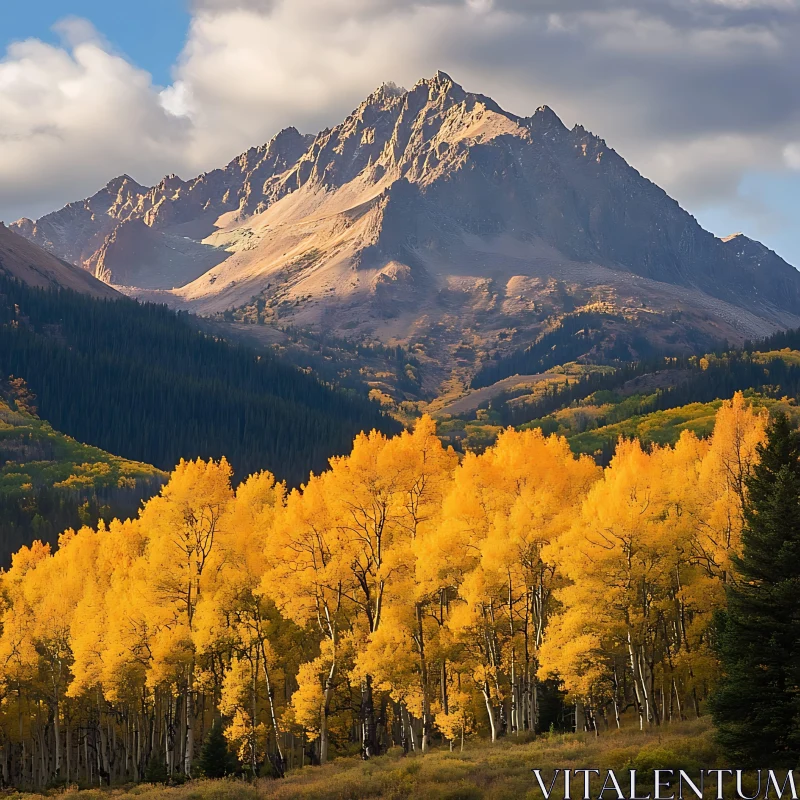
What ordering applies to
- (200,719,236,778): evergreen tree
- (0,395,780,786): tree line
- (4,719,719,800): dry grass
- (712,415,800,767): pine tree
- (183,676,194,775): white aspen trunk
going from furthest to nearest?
(183,676,194,775): white aspen trunk → (200,719,236,778): evergreen tree → (0,395,780,786): tree line → (4,719,719,800): dry grass → (712,415,800,767): pine tree

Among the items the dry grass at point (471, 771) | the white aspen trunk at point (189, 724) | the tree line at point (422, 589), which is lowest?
the dry grass at point (471, 771)

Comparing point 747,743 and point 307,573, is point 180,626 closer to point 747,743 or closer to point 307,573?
point 307,573

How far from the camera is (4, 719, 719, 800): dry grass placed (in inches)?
1645

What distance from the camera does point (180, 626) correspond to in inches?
2100

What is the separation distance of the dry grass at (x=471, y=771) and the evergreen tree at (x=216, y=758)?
7.71 ft

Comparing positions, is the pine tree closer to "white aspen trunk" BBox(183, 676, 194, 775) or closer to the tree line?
the tree line

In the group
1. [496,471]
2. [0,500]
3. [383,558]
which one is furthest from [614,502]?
[0,500]

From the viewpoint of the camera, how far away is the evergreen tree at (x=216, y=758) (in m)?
52.1

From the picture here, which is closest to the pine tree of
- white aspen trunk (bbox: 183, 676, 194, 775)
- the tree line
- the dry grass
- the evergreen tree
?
the dry grass

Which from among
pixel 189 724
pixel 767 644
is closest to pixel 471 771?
pixel 767 644

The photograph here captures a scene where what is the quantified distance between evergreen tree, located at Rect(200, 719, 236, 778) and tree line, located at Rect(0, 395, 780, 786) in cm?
35

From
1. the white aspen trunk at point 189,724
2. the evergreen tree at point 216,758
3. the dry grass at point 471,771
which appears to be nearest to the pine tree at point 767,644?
the dry grass at point 471,771

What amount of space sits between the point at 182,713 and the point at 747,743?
37.0 meters

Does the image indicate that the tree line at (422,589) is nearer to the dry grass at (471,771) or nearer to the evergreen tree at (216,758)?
the evergreen tree at (216,758)
